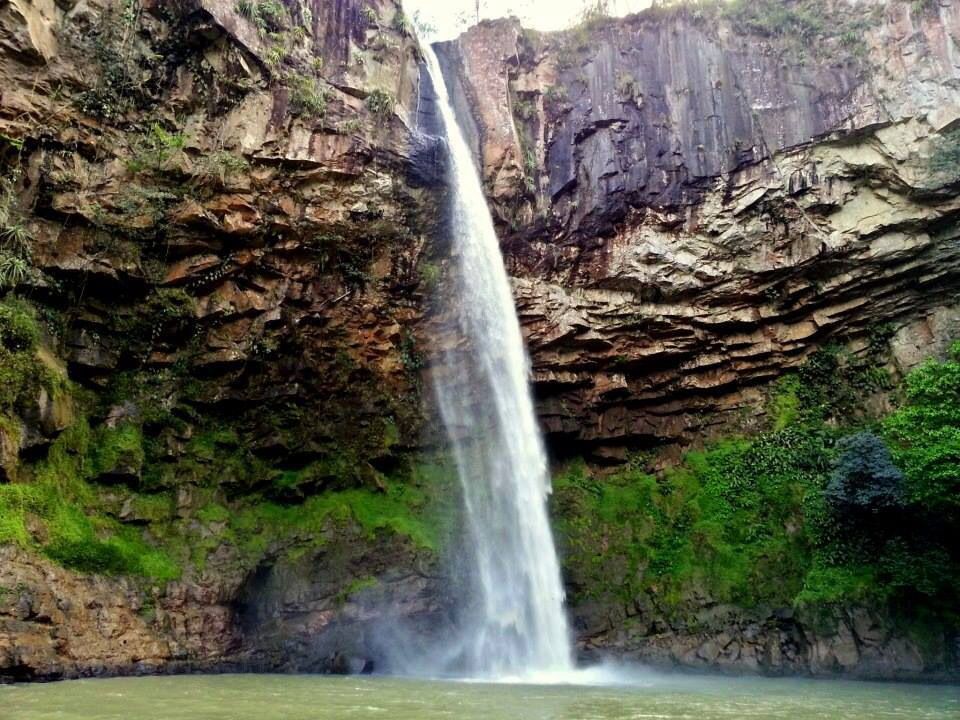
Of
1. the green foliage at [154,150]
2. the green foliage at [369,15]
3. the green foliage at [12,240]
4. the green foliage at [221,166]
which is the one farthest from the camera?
the green foliage at [369,15]

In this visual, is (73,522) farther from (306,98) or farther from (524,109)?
(524,109)

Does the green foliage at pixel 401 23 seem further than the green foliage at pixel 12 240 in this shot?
Yes

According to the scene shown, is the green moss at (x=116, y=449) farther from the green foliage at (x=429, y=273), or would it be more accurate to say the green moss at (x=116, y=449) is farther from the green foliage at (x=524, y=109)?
the green foliage at (x=524, y=109)

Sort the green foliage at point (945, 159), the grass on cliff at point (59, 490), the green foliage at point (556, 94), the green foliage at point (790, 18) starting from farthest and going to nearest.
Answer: the green foliage at point (556, 94)
the green foliage at point (790, 18)
the green foliage at point (945, 159)
the grass on cliff at point (59, 490)

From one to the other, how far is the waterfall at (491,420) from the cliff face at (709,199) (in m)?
0.98

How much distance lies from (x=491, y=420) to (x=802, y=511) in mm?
8018

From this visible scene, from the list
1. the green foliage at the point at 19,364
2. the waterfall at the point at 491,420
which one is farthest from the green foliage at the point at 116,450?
the waterfall at the point at 491,420

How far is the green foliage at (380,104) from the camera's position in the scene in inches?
687

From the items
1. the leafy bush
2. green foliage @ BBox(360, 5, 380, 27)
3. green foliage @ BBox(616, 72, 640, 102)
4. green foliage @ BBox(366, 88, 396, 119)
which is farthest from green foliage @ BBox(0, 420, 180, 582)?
green foliage @ BBox(616, 72, 640, 102)

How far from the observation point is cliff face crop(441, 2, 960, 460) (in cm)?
1786

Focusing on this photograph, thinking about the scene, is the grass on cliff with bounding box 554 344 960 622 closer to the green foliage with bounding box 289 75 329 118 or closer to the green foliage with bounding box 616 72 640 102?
the green foliage with bounding box 616 72 640 102

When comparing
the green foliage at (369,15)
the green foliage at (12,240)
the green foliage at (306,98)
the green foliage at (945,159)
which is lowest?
the green foliage at (12,240)

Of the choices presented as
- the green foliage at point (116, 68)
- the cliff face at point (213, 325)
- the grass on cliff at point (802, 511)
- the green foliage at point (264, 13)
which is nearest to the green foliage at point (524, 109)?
the cliff face at point (213, 325)

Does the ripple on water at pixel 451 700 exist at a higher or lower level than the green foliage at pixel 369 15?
lower
